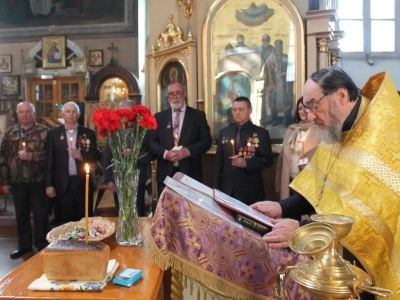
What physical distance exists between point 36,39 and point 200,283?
13038 millimetres

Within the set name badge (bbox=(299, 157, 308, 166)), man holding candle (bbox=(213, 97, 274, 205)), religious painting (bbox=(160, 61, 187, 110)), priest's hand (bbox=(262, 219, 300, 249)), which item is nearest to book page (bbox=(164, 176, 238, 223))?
priest's hand (bbox=(262, 219, 300, 249))

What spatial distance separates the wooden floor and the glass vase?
88.1 inches

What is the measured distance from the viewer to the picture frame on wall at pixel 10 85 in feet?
43.1

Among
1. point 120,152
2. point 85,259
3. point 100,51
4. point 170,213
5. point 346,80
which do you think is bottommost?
point 85,259

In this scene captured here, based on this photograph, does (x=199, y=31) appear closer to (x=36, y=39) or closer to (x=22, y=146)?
(x=22, y=146)

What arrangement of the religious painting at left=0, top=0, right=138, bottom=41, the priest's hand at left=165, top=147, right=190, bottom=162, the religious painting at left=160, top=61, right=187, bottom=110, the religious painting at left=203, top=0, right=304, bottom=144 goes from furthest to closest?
the religious painting at left=0, top=0, right=138, bottom=41 < the religious painting at left=160, top=61, right=187, bottom=110 < the religious painting at left=203, top=0, right=304, bottom=144 < the priest's hand at left=165, top=147, right=190, bottom=162

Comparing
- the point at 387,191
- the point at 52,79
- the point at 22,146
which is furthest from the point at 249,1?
the point at 52,79

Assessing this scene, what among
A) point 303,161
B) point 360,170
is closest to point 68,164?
point 303,161

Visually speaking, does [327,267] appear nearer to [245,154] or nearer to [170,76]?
[245,154]

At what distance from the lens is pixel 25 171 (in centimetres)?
423

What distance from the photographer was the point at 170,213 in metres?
1.68

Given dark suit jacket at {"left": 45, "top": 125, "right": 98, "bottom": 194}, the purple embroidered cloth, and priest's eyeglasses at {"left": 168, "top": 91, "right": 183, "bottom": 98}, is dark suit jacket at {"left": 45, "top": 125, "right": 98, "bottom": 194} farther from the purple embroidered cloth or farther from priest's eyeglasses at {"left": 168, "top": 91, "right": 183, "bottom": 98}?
the purple embroidered cloth

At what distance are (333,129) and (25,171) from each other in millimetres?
3326

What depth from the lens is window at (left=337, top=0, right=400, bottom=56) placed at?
10.6 metres
